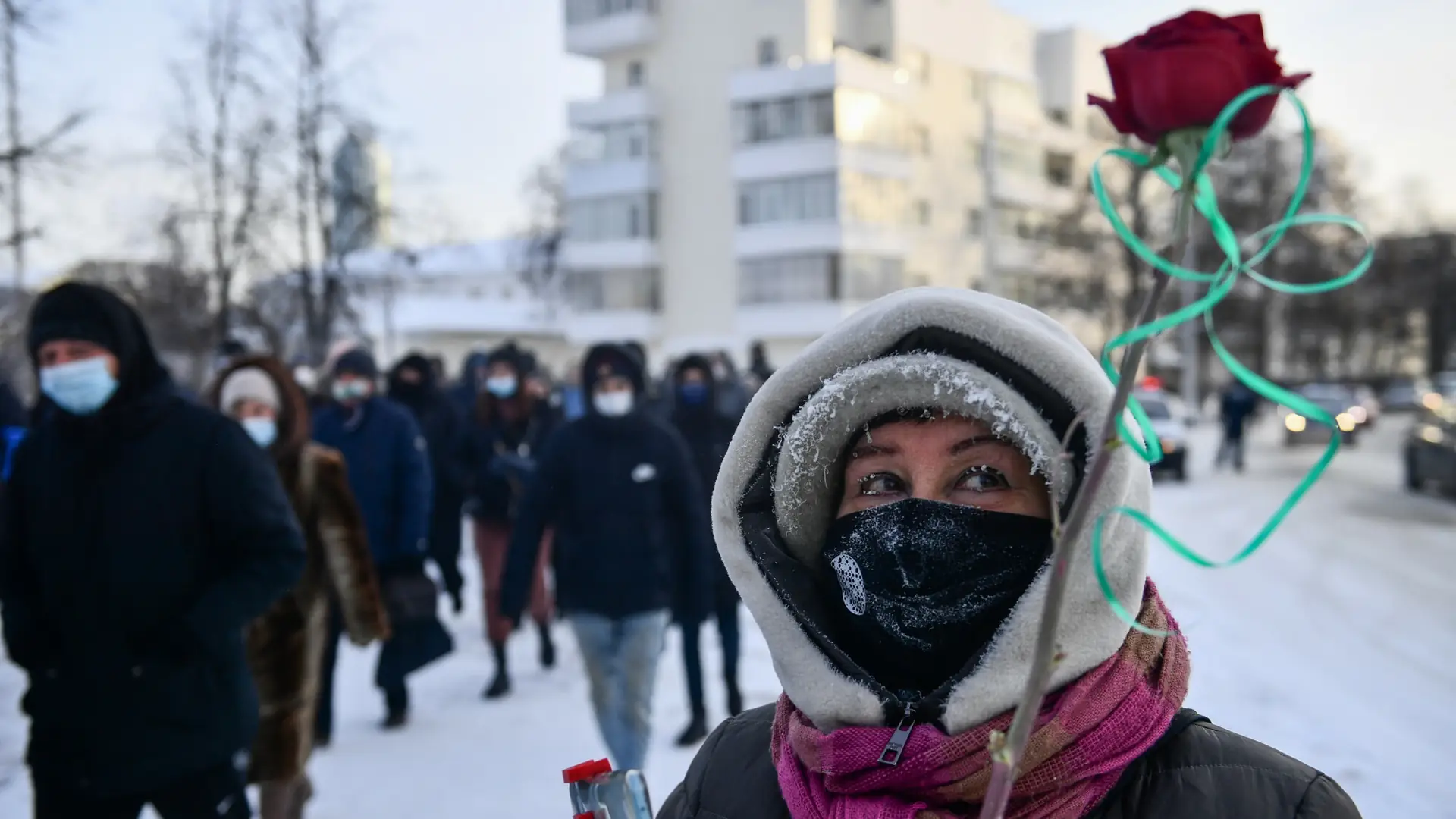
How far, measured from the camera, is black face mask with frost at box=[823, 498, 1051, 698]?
5.01 feet

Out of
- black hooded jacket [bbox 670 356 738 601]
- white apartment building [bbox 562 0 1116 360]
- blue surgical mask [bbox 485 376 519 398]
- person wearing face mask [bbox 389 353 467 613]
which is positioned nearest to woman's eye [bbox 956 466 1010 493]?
black hooded jacket [bbox 670 356 738 601]

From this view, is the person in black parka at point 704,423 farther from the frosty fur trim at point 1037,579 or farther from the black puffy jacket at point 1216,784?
the black puffy jacket at point 1216,784

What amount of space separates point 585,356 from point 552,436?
2.05ft

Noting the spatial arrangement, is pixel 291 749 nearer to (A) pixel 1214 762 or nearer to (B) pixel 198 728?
(B) pixel 198 728

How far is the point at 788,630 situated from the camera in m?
1.62

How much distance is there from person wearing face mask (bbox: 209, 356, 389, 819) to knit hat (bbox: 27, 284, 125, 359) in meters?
1.17

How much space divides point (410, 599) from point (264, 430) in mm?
1383

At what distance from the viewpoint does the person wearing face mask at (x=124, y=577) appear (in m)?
2.92

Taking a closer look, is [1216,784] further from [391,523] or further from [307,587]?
[391,523]

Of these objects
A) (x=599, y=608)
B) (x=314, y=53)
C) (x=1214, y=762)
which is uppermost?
(x=314, y=53)

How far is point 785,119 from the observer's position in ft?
130

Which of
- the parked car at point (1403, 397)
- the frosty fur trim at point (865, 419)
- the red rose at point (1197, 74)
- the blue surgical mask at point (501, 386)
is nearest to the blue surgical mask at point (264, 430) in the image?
the blue surgical mask at point (501, 386)

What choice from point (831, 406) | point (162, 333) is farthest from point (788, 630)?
point (162, 333)

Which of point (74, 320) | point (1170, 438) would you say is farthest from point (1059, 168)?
point (74, 320)
